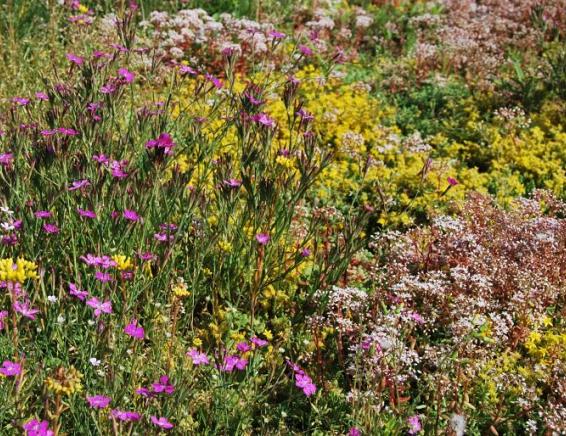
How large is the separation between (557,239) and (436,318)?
1.03 meters

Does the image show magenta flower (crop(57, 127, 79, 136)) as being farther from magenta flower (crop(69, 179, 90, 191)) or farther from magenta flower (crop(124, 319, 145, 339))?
magenta flower (crop(124, 319, 145, 339))

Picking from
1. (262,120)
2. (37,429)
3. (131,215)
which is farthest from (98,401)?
(262,120)

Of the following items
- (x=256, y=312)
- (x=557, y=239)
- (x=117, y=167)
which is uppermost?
(x=117, y=167)

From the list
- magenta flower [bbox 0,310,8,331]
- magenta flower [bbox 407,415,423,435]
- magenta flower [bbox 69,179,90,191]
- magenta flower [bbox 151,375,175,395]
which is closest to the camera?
magenta flower [bbox 151,375,175,395]

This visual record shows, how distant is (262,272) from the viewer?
348 cm

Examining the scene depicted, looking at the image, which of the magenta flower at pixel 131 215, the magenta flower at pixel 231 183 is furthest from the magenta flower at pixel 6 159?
the magenta flower at pixel 231 183

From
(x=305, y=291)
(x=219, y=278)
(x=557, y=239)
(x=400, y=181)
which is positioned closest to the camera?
(x=219, y=278)

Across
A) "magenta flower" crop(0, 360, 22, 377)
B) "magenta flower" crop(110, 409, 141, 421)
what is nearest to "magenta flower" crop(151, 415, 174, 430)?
→ "magenta flower" crop(110, 409, 141, 421)

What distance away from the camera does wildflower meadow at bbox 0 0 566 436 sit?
2.74 meters

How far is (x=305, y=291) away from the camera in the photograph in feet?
12.8

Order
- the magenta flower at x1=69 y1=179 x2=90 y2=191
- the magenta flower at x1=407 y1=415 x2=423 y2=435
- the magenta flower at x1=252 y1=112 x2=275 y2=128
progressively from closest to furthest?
the magenta flower at x1=407 y1=415 x2=423 y2=435 → the magenta flower at x1=69 y1=179 x2=90 y2=191 → the magenta flower at x1=252 y1=112 x2=275 y2=128

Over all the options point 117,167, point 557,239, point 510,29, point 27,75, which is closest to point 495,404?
point 557,239

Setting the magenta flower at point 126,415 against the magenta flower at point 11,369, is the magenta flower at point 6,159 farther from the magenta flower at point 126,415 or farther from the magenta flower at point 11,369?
the magenta flower at point 126,415

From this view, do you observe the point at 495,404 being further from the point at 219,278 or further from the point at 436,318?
the point at 219,278
